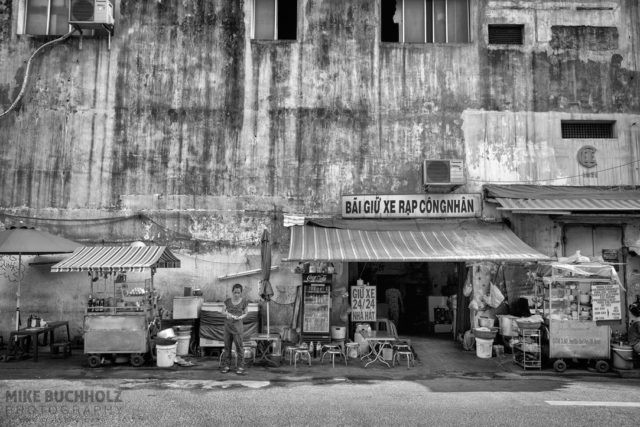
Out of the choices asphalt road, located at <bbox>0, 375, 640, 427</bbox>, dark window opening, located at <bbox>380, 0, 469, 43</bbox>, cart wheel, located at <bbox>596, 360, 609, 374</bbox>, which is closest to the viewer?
asphalt road, located at <bbox>0, 375, 640, 427</bbox>

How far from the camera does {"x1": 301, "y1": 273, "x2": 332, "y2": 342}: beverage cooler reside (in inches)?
511

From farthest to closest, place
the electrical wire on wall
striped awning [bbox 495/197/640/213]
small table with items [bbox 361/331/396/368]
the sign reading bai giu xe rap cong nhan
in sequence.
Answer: the electrical wire on wall, the sign reading bai giu xe rap cong nhan, striped awning [bbox 495/197/640/213], small table with items [bbox 361/331/396/368]

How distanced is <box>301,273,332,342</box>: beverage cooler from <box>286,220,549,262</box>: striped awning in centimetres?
92

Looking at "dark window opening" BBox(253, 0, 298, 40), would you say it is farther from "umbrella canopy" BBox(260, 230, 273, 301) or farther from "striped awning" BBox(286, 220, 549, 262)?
"umbrella canopy" BBox(260, 230, 273, 301)

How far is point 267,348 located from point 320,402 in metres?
3.74

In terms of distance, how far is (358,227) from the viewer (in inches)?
551

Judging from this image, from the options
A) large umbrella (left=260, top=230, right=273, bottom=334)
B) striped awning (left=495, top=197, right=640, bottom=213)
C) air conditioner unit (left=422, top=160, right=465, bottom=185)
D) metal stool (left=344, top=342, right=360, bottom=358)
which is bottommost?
metal stool (left=344, top=342, right=360, bottom=358)

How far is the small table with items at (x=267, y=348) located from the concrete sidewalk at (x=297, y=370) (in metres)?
0.21

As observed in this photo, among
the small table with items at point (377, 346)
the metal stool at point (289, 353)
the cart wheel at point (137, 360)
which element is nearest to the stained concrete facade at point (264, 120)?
the metal stool at point (289, 353)

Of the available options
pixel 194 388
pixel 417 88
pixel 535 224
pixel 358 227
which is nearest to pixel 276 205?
pixel 358 227

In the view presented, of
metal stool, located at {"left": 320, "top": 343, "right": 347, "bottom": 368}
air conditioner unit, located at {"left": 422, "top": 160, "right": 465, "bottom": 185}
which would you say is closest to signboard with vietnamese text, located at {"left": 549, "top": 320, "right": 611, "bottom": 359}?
air conditioner unit, located at {"left": 422, "top": 160, "right": 465, "bottom": 185}

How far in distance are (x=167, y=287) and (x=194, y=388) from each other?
4991 millimetres

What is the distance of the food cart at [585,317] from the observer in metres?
11.4

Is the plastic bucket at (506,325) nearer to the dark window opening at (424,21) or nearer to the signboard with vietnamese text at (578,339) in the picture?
the signboard with vietnamese text at (578,339)
